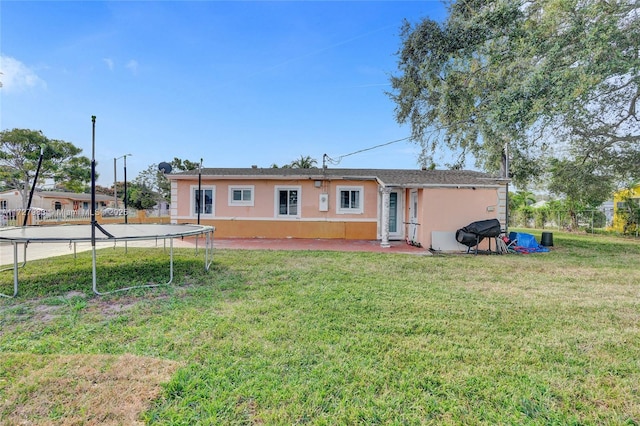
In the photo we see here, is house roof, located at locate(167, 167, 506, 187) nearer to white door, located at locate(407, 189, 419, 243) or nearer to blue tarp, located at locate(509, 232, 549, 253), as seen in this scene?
white door, located at locate(407, 189, 419, 243)

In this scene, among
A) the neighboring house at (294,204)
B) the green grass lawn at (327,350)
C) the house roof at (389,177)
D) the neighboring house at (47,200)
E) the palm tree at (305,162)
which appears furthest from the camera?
the neighboring house at (47,200)

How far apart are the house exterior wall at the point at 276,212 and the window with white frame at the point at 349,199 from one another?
0.06m

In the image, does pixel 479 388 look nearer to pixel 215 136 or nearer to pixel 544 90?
pixel 544 90

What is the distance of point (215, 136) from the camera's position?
1988 cm

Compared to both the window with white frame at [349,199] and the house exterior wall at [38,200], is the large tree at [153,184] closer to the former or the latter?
the house exterior wall at [38,200]

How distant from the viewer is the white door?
469 inches

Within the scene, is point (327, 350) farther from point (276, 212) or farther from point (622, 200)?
point (622, 200)

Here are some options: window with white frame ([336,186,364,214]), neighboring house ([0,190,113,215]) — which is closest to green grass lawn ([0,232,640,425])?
window with white frame ([336,186,364,214])

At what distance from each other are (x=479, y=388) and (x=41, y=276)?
813cm

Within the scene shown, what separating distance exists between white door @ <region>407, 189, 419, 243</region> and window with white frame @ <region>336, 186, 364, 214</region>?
2.20 meters

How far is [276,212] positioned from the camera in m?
13.6

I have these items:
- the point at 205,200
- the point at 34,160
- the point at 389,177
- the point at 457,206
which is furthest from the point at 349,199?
the point at 34,160

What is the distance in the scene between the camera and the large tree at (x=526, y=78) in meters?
8.69

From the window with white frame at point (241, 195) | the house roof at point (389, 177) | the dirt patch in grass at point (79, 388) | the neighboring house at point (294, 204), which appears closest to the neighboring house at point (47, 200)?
the neighboring house at point (294, 204)
